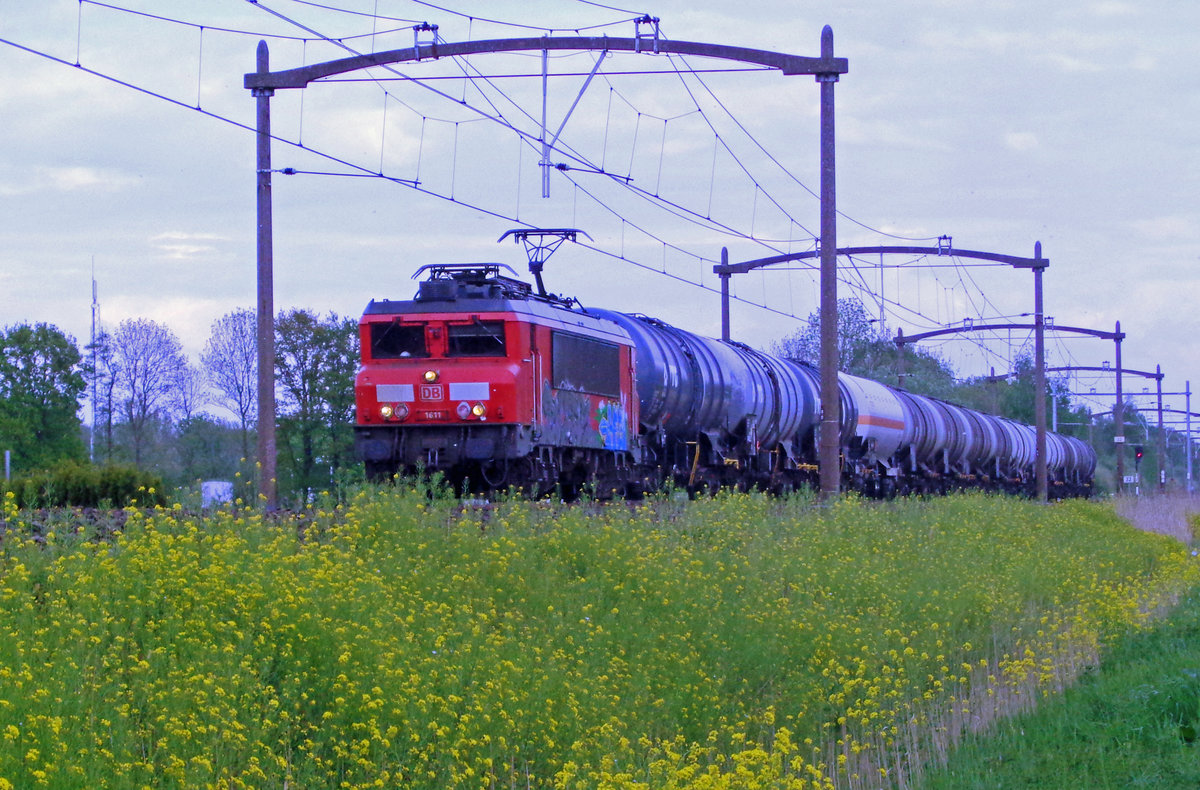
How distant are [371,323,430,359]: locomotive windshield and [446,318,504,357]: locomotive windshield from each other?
0.41 meters

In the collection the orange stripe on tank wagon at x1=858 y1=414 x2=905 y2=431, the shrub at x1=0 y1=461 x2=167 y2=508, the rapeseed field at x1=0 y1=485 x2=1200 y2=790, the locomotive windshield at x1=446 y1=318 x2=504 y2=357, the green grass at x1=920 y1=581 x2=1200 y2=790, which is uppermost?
the locomotive windshield at x1=446 y1=318 x2=504 y2=357

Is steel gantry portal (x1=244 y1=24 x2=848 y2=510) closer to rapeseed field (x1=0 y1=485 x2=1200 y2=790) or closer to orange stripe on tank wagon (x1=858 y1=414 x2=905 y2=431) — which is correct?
rapeseed field (x1=0 y1=485 x2=1200 y2=790)

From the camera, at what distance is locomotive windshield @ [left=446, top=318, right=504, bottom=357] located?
18.5 m

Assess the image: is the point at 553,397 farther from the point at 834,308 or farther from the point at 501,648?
the point at 501,648

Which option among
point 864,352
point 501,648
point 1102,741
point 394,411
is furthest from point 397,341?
point 864,352

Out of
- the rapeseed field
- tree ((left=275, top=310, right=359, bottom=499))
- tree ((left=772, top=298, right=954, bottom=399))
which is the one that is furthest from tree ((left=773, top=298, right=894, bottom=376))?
the rapeseed field

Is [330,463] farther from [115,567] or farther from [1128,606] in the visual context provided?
[115,567]

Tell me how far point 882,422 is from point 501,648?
2595 cm

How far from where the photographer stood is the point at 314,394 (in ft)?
165

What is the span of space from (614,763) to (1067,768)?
148 inches

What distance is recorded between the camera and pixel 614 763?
313 inches

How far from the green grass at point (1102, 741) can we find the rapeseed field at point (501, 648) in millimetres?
288

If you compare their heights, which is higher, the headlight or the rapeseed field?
the headlight

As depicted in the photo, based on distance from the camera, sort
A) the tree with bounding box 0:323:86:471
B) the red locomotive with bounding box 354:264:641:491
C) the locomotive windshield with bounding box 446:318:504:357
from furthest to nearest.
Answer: the tree with bounding box 0:323:86:471 → the locomotive windshield with bounding box 446:318:504:357 → the red locomotive with bounding box 354:264:641:491
